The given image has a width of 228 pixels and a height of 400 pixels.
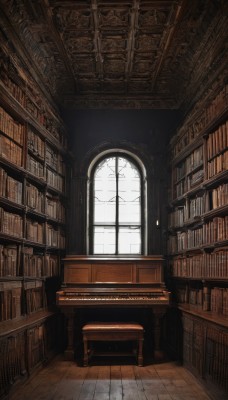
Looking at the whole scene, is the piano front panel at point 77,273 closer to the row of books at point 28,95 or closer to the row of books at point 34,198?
the row of books at point 34,198

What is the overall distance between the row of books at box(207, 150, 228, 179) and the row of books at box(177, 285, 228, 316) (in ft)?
4.16

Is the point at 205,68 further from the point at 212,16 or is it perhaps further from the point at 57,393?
the point at 57,393

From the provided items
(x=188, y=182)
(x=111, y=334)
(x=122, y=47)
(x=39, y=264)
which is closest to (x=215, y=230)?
(x=188, y=182)

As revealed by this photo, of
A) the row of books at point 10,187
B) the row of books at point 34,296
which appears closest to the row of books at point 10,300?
the row of books at point 34,296

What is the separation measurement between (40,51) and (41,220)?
227cm

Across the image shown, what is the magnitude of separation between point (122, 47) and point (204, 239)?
2.83 metres

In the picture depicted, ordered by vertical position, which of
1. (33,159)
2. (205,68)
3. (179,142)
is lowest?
(33,159)

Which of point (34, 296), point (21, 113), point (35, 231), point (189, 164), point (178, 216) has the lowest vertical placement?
point (34, 296)

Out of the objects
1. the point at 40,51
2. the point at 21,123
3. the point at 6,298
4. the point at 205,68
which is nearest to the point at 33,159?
the point at 21,123

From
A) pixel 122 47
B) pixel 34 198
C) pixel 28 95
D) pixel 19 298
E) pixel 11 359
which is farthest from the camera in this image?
pixel 122 47

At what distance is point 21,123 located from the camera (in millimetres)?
5656

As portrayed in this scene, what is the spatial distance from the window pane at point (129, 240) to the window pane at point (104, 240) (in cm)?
12

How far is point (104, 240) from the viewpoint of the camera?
834 centimetres

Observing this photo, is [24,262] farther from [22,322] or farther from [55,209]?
[55,209]
